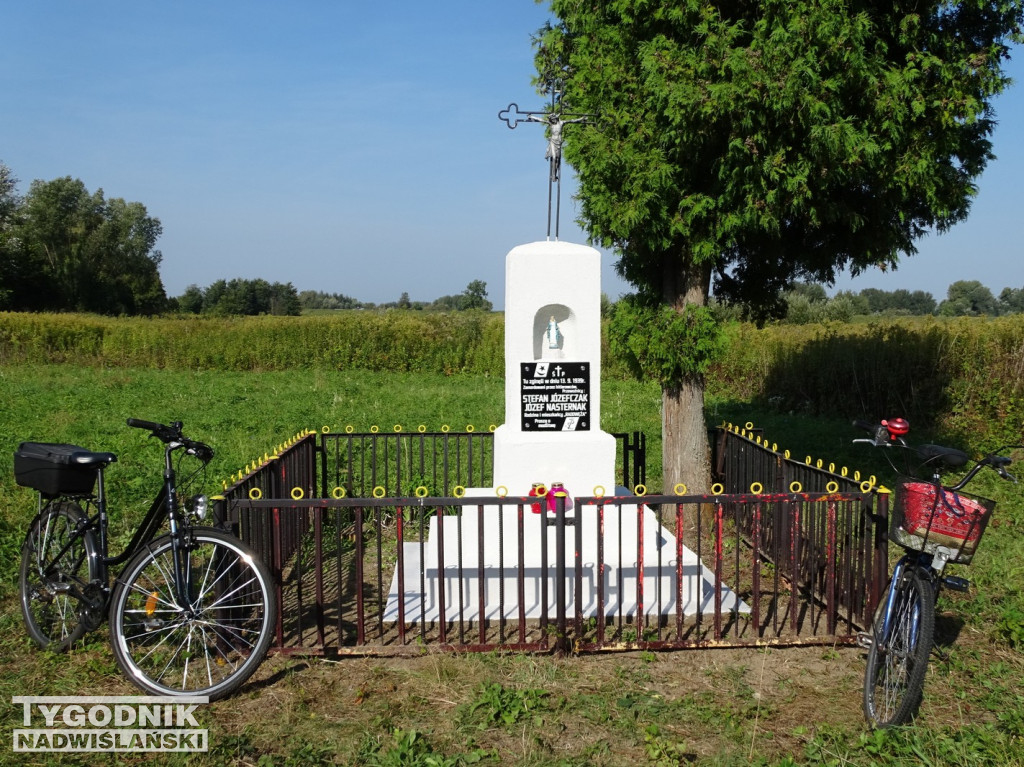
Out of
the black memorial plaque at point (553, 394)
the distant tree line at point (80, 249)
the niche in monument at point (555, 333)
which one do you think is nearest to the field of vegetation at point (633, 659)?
the black memorial plaque at point (553, 394)

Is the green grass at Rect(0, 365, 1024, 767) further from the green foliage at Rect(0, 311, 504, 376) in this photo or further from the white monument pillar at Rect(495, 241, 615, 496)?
the green foliage at Rect(0, 311, 504, 376)

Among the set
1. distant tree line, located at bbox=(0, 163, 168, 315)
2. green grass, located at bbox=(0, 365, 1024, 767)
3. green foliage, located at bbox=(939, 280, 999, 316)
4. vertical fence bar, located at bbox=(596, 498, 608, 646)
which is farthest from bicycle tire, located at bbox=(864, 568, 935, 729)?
distant tree line, located at bbox=(0, 163, 168, 315)

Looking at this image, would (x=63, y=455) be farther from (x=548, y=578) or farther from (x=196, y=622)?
(x=548, y=578)

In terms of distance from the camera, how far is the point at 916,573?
3.41 m

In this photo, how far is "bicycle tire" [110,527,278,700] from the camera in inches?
143

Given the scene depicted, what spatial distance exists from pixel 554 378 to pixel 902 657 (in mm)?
3254

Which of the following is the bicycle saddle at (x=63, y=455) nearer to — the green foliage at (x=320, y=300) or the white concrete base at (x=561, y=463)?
the white concrete base at (x=561, y=463)

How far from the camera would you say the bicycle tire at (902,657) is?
3277 millimetres

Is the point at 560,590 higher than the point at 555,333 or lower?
lower

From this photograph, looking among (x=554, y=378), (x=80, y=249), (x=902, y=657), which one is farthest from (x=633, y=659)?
(x=80, y=249)

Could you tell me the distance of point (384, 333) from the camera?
76.2 ft

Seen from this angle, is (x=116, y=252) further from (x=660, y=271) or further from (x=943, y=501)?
(x=943, y=501)

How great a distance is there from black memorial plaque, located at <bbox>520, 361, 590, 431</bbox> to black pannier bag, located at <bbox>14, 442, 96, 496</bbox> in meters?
3.08

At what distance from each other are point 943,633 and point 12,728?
487 cm
